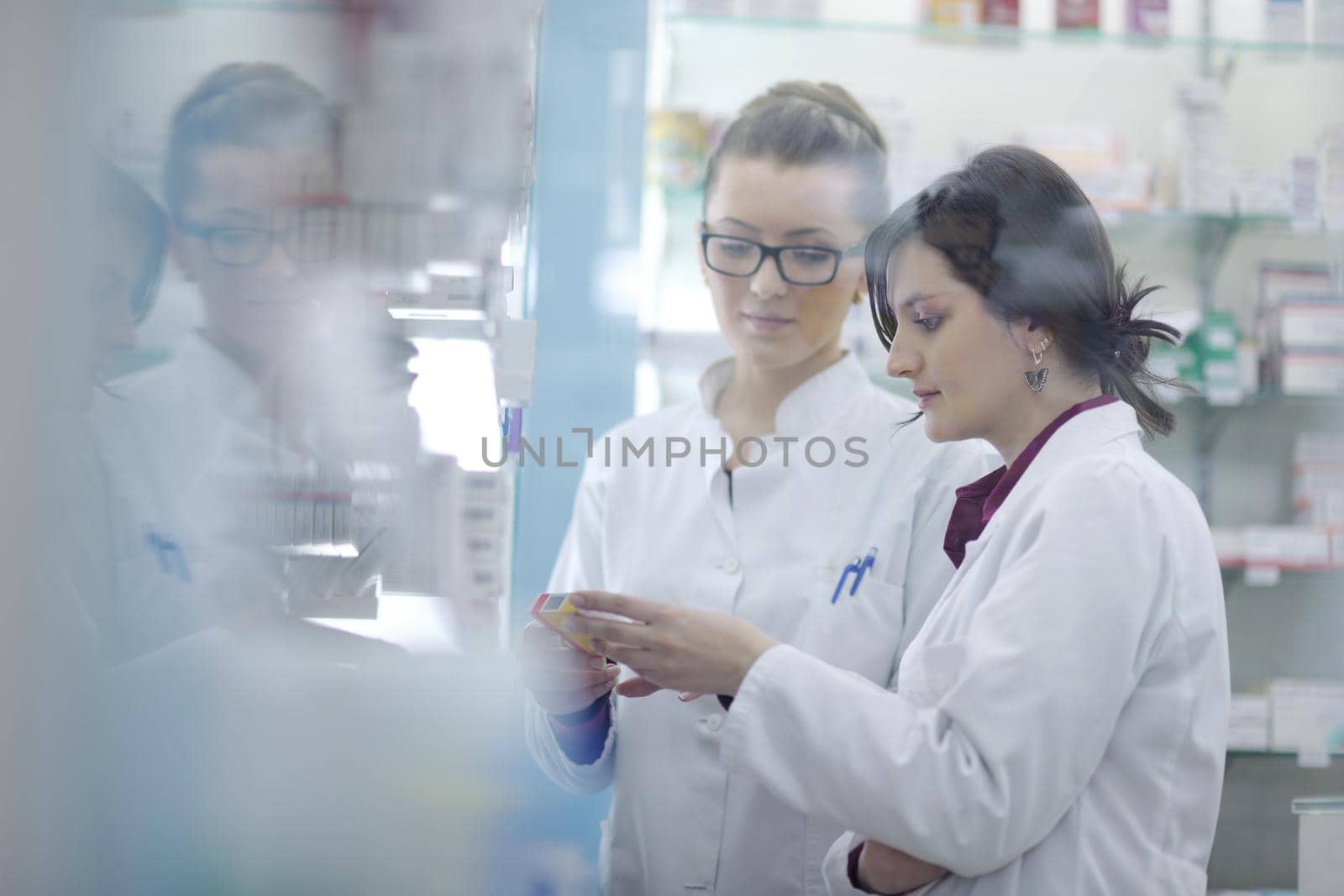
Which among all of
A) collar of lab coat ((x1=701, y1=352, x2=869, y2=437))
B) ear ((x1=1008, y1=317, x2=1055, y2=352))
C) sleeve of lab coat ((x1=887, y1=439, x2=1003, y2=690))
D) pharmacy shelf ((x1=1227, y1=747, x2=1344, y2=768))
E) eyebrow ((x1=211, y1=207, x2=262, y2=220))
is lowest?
pharmacy shelf ((x1=1227, y1=747, x2=1344, y2=768))

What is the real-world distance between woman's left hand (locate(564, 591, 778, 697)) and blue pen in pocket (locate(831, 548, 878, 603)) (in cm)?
24

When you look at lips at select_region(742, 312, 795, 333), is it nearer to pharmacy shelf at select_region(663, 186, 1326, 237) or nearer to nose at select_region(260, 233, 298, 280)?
nose at select_region(260, 233, 298, 280)

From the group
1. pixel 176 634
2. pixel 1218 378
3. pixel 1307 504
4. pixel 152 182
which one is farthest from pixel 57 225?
pixel 1307 504

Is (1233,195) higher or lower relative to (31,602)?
higher

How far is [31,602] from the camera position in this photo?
1.02 meters

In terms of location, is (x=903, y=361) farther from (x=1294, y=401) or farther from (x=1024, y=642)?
(x=1294, y=401)

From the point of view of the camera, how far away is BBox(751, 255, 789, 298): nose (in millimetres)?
1352

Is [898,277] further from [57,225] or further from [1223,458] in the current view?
[1223,458]

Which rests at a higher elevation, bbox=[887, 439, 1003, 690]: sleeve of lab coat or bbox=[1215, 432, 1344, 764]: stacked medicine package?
bbox=[887, 439, 1003, 690]: sleeve of lab coat

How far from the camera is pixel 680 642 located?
104 centimetres

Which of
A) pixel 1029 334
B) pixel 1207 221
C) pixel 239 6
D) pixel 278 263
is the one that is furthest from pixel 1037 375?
pixel 1207 221

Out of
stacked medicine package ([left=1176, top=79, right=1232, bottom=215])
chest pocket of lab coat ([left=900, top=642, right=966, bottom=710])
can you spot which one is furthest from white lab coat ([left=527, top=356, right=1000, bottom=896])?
stacked medicine package ([left=1176, top=79, right=1232, bottom=215])

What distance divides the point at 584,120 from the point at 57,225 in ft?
2.47

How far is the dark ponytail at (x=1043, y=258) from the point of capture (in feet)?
3.54
